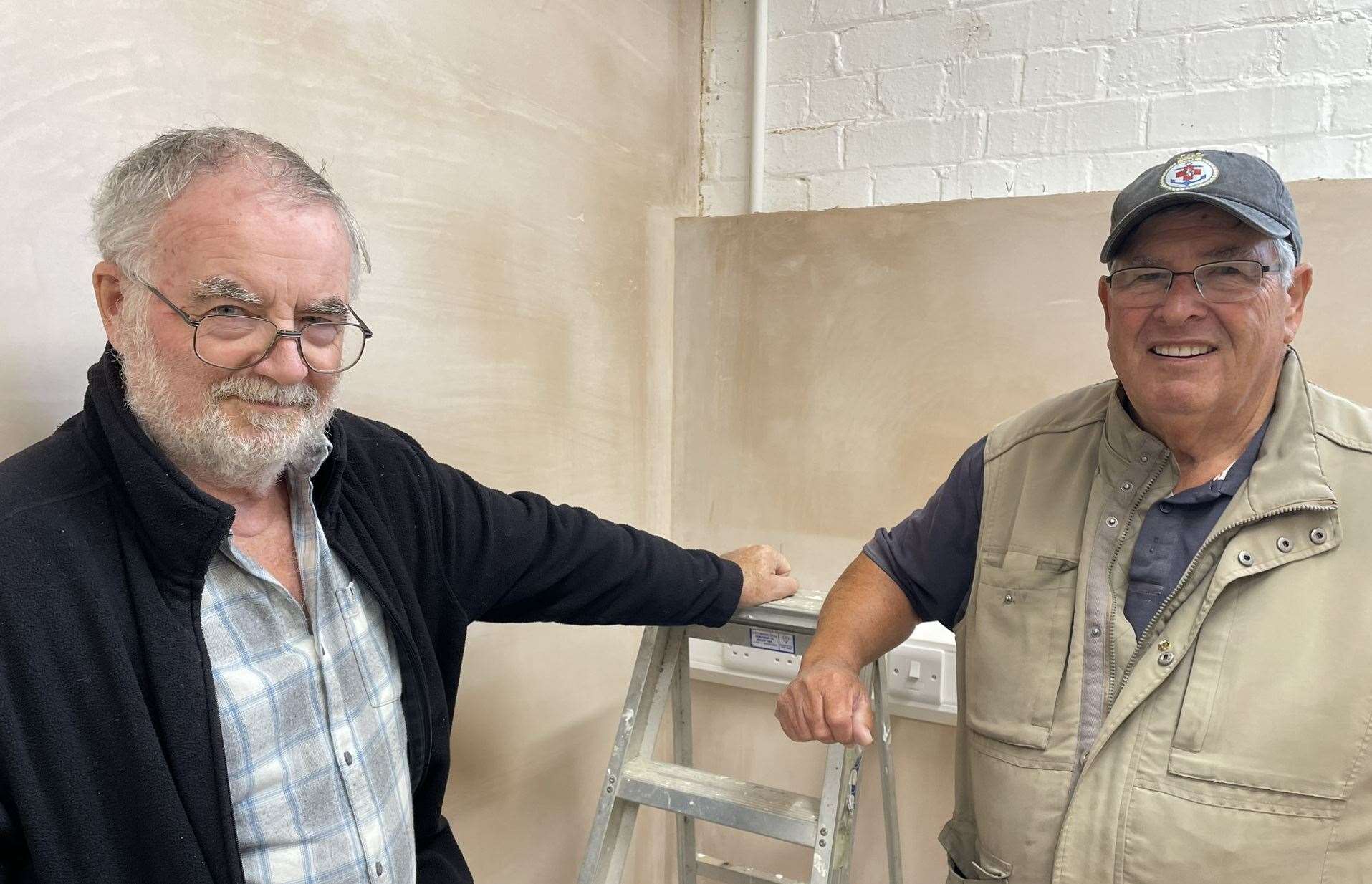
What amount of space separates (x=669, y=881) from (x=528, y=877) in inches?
21.7

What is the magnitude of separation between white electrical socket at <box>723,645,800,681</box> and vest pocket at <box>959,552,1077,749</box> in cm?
72

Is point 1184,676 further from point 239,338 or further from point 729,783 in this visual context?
point 239,338

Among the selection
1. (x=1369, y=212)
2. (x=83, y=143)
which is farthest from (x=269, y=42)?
(x=1369, y=212)

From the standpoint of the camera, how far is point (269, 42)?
3.95ft

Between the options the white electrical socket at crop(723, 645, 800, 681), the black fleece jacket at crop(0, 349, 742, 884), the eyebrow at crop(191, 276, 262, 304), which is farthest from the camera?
the white electrical socket at crop(723, 645, 800, 681)

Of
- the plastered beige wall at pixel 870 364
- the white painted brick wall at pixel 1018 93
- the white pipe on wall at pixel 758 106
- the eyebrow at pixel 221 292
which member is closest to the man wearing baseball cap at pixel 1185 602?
the plastered beige wall at pixel 870 364

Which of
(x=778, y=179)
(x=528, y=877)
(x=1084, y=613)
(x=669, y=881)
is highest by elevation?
(x=778, y=179)

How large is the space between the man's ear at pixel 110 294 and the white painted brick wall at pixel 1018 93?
1364mm

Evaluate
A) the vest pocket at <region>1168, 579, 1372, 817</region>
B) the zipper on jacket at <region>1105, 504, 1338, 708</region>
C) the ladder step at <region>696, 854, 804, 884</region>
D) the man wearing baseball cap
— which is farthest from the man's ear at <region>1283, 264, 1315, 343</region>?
the ladder step at <region>696, 854, 804, 884</region>

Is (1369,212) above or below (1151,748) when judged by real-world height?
above

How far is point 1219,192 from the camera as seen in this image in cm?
103

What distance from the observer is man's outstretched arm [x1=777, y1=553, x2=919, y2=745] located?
121 centimetres

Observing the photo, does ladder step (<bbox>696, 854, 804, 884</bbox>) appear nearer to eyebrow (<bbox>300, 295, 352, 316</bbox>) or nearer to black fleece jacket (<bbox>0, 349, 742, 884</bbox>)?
black fleece jacket (<bbox>0, 349, 742, 884</bbox>)

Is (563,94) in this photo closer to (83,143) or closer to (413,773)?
(83,143)
